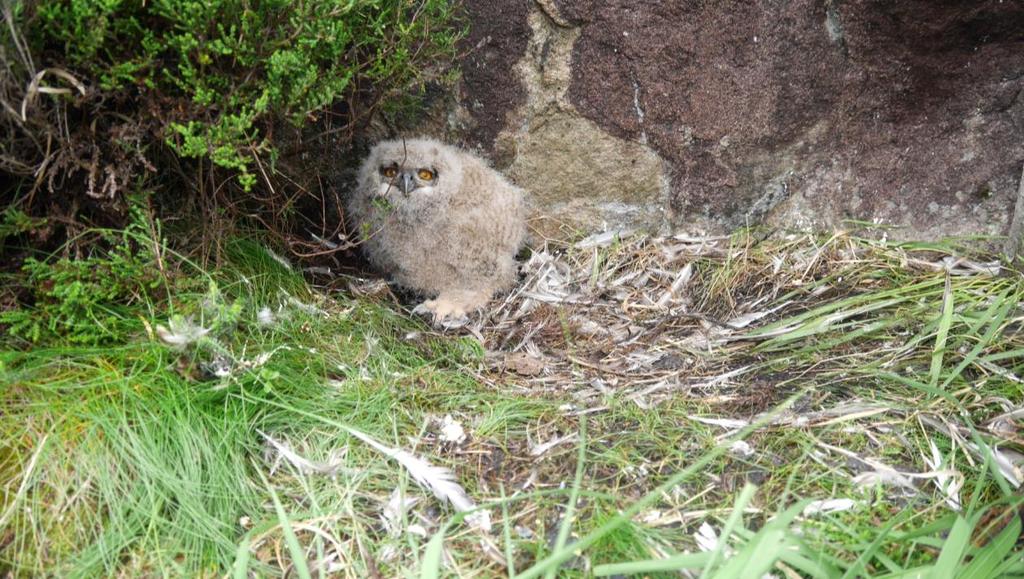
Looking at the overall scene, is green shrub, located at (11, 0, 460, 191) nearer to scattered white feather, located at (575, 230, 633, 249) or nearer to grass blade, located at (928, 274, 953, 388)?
scattered white feather, located at (575, 230, 633, 249)

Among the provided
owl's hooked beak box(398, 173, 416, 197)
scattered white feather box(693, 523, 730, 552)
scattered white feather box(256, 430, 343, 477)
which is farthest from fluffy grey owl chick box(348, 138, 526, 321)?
scattered white feather box(693, 523, 730, 552)

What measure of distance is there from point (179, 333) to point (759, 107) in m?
2.64

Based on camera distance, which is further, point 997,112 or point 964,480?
point 997,112

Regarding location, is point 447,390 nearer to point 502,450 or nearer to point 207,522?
point 502,450

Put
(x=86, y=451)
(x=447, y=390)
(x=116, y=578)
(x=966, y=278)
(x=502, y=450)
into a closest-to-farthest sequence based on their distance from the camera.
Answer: (x=116, y=578), (x=86, y=451), (x=502, y=450), (x=447, y=390), (x=966, y=278)

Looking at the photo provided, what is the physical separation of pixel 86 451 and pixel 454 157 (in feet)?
6.38

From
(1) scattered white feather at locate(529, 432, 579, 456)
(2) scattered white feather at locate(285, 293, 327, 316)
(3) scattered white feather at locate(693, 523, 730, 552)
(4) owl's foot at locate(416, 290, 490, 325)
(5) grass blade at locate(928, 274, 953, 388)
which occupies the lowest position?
(4) owl's foot at locate(416, 290, 490, 325)

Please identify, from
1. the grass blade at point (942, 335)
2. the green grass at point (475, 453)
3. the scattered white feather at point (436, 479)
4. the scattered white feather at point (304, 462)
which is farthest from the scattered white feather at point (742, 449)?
the scattered white feather at point (304, 462)

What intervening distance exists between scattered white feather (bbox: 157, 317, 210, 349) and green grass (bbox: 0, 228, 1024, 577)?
4 centimetres

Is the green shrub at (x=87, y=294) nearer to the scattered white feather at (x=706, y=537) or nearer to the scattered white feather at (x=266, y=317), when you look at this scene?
the scattered white feather at (x=266, y=317)

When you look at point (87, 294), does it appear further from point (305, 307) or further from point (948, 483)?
point (948, 483)

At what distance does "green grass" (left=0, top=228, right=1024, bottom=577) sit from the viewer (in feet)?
6.84

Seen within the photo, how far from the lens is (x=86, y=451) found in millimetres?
2264

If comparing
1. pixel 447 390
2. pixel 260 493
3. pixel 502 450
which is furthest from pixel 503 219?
pixel 260 493
